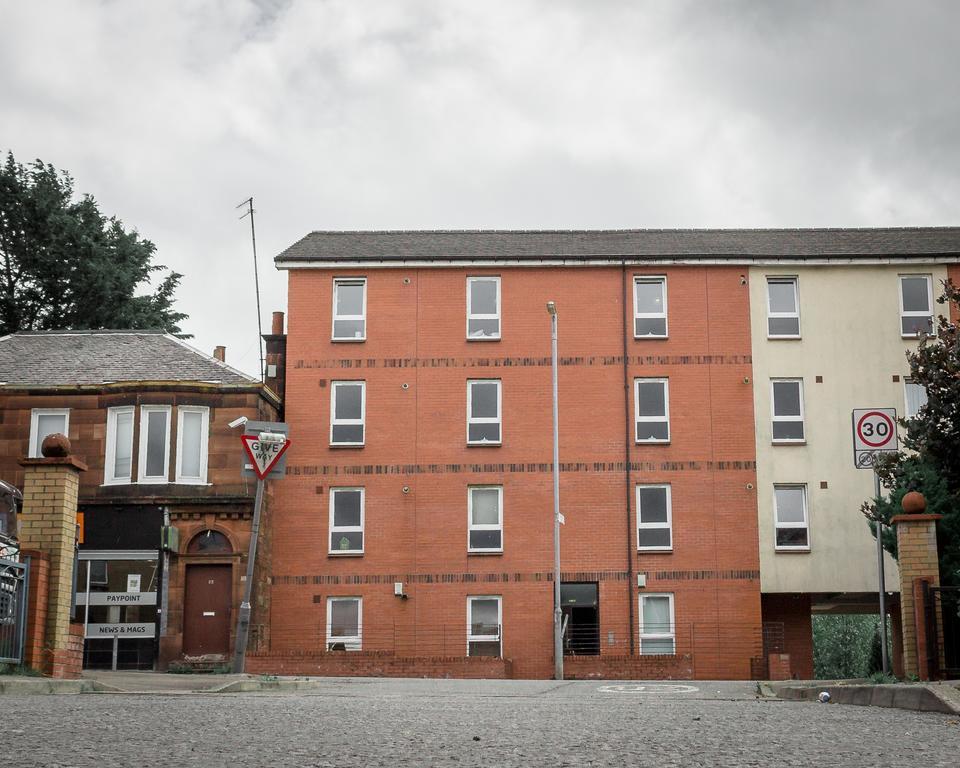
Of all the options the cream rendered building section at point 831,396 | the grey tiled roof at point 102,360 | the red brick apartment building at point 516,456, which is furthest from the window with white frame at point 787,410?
the grey tiled roof at point 102,360

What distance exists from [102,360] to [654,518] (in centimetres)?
1607

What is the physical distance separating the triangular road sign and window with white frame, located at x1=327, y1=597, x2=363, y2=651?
12.3m

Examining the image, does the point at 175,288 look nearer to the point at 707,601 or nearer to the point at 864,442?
the point at 707,601

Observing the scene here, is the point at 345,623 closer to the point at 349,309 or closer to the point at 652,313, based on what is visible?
the point at 349,309

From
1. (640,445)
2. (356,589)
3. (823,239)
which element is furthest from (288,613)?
(823,239)

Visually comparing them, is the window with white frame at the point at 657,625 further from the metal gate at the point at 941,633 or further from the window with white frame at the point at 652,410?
the metal gate at the point at 941,633

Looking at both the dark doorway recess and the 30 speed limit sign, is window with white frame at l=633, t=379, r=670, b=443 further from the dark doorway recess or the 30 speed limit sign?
the 30 speed limit sign

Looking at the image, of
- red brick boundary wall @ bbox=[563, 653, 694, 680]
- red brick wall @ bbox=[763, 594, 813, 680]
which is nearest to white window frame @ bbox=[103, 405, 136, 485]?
red brick boundary wall @ bbox=[563, 653, 694, 680]

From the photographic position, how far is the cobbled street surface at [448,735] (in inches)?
311

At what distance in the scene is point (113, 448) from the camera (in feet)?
113

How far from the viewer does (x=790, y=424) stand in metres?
37.4

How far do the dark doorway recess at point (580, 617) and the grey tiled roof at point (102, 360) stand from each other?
10.5 m

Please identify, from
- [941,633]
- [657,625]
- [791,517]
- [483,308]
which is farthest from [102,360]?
[941,633]

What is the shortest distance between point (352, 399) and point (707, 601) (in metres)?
11.5
